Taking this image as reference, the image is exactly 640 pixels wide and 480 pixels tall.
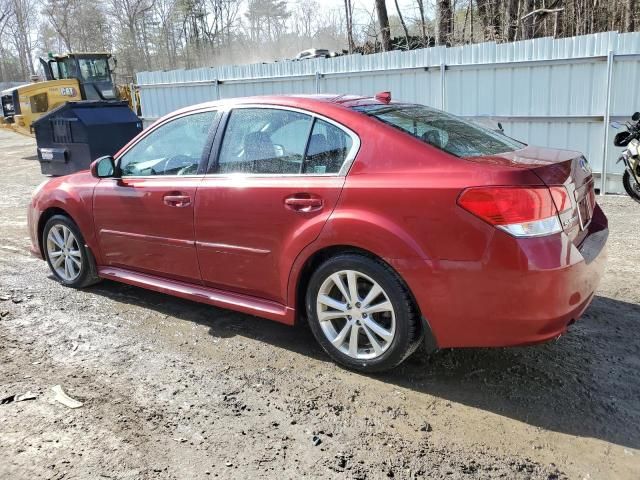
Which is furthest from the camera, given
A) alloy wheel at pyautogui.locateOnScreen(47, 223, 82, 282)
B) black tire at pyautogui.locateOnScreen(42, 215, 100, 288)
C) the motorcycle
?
the motorcycle

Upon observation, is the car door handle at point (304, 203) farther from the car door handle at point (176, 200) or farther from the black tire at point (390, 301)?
the car door handle at point (176, 200)

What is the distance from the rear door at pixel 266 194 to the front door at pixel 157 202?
16cm

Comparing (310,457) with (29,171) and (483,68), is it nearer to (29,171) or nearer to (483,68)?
(483,68)

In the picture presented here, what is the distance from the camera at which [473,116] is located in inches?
394

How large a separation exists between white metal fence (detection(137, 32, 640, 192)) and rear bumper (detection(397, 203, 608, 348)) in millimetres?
6642

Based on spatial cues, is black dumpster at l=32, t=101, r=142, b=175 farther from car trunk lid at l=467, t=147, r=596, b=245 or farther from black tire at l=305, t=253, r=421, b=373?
car trunk lid at l=467, t=147, r=596, b=245

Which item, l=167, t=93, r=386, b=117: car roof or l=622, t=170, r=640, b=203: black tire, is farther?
l=622, t=170, r=640, b=203: black tire

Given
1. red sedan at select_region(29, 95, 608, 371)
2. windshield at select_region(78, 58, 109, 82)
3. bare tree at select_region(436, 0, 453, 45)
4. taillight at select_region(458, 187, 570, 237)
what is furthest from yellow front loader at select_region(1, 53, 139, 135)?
taillight at select_region(458, 187, 570, 237)

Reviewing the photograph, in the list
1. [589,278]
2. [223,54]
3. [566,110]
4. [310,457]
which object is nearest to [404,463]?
[310,457]

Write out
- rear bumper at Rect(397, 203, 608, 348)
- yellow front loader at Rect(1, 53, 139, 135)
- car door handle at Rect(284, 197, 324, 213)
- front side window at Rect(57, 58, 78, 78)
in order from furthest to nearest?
front side window at Rect(57, 58, 78, 78) → yellow front loader at Rect(1, 53, 139, 135) → car door handle at Rect(284, 197, 324, 213) → rear bumper at Rect(397, 203, 608, 348)

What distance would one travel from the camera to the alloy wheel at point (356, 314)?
3338 mm

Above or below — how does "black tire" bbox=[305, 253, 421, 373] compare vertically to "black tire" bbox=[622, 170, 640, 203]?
above

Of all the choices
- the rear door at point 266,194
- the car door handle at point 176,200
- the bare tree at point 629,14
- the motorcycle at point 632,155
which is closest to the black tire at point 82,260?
the car door handle at point 176,200

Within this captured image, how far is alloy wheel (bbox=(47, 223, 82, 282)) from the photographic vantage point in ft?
17.0
